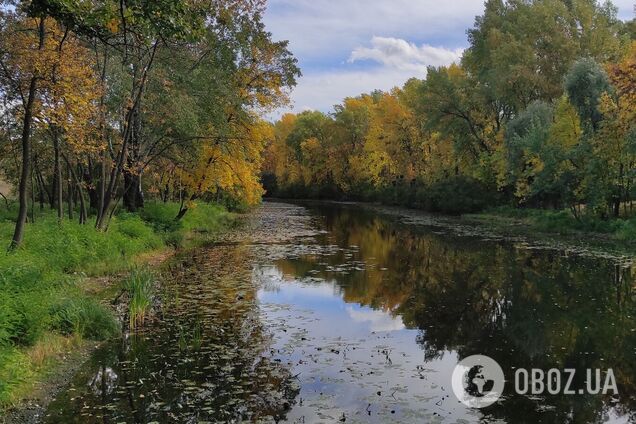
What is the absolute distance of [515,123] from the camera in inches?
1528

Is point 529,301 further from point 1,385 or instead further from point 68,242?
point 68,242

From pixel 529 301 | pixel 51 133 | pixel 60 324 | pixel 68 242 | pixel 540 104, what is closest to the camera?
pixel 60 324

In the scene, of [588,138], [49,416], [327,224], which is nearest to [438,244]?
[588,138]

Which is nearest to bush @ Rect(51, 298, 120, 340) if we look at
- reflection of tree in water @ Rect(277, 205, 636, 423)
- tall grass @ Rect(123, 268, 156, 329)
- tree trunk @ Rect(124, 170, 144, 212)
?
tall grass @ Rect(123, 268, 156, 329)

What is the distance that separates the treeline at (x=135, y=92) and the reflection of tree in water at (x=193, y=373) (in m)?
5.25

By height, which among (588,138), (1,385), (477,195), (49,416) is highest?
(588,138)

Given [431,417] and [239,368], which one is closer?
[431,417]

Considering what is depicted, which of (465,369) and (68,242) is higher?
(68,242)

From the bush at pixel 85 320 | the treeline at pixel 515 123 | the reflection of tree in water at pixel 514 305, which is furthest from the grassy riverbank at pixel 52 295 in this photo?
the treeline at pixel 515 123

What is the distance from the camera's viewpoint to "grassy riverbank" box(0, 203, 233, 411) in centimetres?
812

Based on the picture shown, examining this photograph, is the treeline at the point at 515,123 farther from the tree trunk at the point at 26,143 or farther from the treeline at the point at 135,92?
the tree trunk at the point at 26,143

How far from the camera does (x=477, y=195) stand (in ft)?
160

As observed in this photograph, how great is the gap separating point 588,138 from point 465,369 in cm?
2665

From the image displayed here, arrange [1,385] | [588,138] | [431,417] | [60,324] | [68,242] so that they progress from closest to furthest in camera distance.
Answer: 1. [1,385]
2. [431,417]
3. [60,324]
4. [68,242]
5. [588,138]
